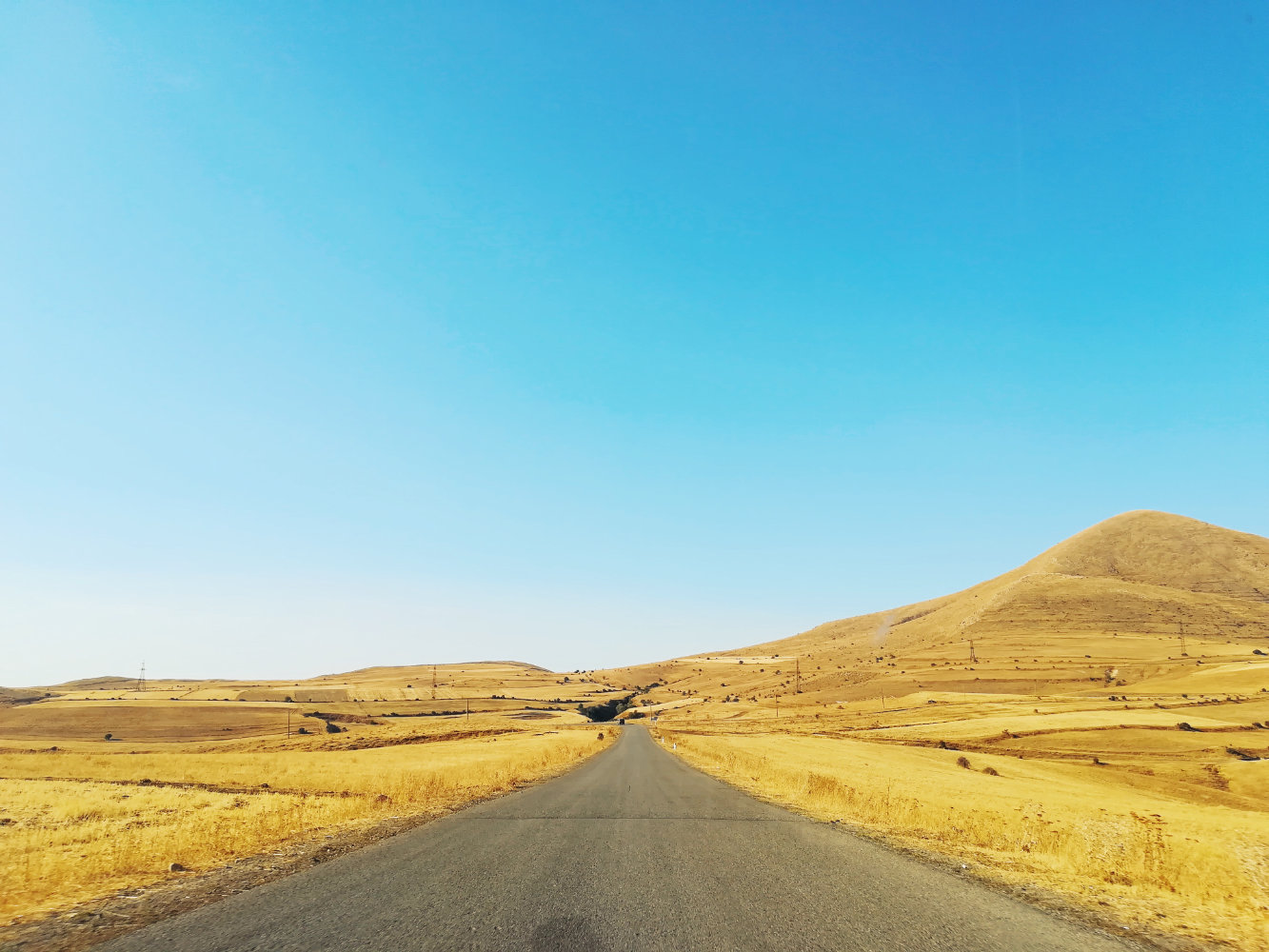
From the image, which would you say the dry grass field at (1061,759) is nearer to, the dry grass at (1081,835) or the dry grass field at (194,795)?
the dry grass at (1081,835)

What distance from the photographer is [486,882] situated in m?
11.7

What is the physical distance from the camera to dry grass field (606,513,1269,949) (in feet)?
→ 45.5

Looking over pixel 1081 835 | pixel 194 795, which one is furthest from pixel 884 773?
pixel 194 795

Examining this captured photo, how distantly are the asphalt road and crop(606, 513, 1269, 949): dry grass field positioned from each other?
279cm

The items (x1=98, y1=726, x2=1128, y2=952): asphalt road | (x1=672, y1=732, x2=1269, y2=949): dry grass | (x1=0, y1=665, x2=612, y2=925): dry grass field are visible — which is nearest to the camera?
(x1=98, y1=726, x2=1128, y2=952): asphalt road

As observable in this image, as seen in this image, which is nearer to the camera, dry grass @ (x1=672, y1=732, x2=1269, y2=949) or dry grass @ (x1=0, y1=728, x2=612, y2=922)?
dry grass @ (x1=672, y1=732, x2=1269, y2=949)

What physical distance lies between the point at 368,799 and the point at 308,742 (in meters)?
72.1

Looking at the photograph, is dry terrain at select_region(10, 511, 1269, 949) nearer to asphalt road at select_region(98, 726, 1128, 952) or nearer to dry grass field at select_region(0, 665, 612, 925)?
dry grass field at select_region(0, 665, 612, 925)

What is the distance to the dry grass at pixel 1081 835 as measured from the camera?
11.6 m

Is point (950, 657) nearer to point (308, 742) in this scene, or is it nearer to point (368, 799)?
point (308, 742)

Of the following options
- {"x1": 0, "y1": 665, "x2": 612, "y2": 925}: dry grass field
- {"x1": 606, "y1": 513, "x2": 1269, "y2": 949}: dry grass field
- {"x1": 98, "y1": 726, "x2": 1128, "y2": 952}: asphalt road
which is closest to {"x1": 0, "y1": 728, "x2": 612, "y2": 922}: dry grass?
{"x1": 0, "y1": 665, "x2": 612, "y2": 925}: dry grass field

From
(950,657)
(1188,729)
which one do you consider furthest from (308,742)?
(950,657)

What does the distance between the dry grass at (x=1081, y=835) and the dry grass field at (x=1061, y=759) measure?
3.3 inches

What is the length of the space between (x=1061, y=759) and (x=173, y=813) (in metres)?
68.4
